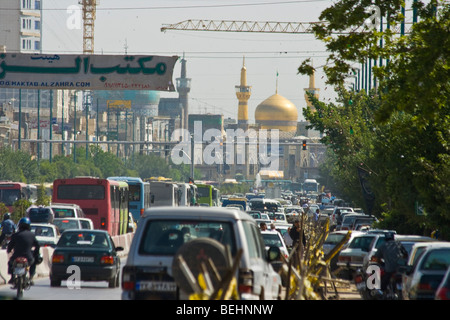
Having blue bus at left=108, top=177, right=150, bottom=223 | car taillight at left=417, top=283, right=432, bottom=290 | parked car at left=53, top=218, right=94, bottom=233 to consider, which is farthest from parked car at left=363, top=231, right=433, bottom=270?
blue bus at left=108, top=177, right=150, bottom=223

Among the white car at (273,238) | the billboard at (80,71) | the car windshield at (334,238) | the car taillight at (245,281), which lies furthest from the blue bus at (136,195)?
the car taillight at (245,281)

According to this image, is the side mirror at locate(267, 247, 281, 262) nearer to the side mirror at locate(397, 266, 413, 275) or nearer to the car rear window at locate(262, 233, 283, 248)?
the side mirror at locate(397, 266, 413, 275)

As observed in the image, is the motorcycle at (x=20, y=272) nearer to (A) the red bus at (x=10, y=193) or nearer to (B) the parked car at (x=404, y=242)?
(B) the parked car at (x=404, y=242)

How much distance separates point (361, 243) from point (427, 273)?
1061cm

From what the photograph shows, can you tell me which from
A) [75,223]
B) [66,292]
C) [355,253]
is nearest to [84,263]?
[66,292]

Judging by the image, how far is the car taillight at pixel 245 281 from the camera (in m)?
8.88

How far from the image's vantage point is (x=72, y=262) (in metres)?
18.9

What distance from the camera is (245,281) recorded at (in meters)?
8.89

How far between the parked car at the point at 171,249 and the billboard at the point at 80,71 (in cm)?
3143

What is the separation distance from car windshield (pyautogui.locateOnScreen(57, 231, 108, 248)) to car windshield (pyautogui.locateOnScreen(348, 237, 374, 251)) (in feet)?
20.8

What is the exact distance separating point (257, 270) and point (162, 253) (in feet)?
3.03

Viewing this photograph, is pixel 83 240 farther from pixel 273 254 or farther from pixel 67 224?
pixel 273 254

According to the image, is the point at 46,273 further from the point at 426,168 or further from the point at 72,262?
the point at 426,168

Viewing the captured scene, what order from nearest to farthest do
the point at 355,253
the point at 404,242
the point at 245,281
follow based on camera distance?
the point at 245,281, the point at 404,242, the point at 355,253
